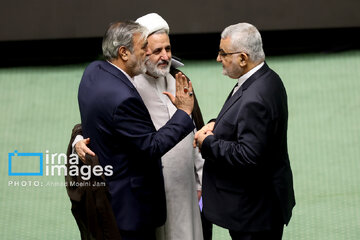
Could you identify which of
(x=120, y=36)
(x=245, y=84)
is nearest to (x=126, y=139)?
(x=120, y=36)

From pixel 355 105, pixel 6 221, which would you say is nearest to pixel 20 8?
pixel 6 221

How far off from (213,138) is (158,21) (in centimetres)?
62

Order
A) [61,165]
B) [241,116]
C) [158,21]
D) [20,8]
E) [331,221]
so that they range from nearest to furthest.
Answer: [241,116]
[158,21]
[331,221]
[61,165]
[20,8]

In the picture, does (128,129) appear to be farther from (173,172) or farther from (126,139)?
(173,172)

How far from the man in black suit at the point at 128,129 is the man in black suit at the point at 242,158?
0.17 meters

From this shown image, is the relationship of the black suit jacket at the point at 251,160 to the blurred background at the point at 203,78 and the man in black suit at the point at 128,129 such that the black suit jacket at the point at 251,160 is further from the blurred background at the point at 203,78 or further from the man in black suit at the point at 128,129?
the blurred background at the point at 203,78

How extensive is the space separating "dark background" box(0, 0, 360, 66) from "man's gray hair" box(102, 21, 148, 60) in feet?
10.7

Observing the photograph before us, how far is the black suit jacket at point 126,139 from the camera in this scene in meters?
2.43

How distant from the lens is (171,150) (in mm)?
2854

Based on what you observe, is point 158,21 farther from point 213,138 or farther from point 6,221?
point 6,221

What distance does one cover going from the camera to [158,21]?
2.79 metres

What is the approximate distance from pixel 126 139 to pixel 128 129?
51 millimetres

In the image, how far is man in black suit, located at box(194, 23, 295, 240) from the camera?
2.48m

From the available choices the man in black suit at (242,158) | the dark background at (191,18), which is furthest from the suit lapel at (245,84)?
the dark background at (191,18)
